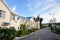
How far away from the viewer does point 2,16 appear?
1245 inches

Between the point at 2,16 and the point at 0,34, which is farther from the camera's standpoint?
the point at 2,16

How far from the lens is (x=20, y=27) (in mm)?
49812

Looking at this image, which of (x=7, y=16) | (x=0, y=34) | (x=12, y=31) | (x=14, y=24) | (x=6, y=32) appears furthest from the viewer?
(x=14, y=24)

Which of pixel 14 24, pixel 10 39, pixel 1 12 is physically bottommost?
pixel 10 39

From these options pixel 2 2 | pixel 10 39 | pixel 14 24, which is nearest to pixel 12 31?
pixel 10 39

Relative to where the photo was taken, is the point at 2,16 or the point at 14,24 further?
the point at 14,24

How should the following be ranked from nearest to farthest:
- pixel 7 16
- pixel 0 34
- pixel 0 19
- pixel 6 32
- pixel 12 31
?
1. pixel 0 34
2. pixel 6 32
3. pixel 12 31
4. pixel 0 19
5. pixel 7 16

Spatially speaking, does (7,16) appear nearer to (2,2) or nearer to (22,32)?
(2,2)

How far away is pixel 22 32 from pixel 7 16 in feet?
34.2

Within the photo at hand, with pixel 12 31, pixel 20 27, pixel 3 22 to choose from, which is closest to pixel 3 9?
pixel 3 22

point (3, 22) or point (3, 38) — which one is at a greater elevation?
point (3, 22)

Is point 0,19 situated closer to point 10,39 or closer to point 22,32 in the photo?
point 10,39

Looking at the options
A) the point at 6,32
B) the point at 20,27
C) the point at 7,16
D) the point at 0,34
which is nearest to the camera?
the point at 0,34

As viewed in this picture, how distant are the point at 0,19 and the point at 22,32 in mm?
12511
